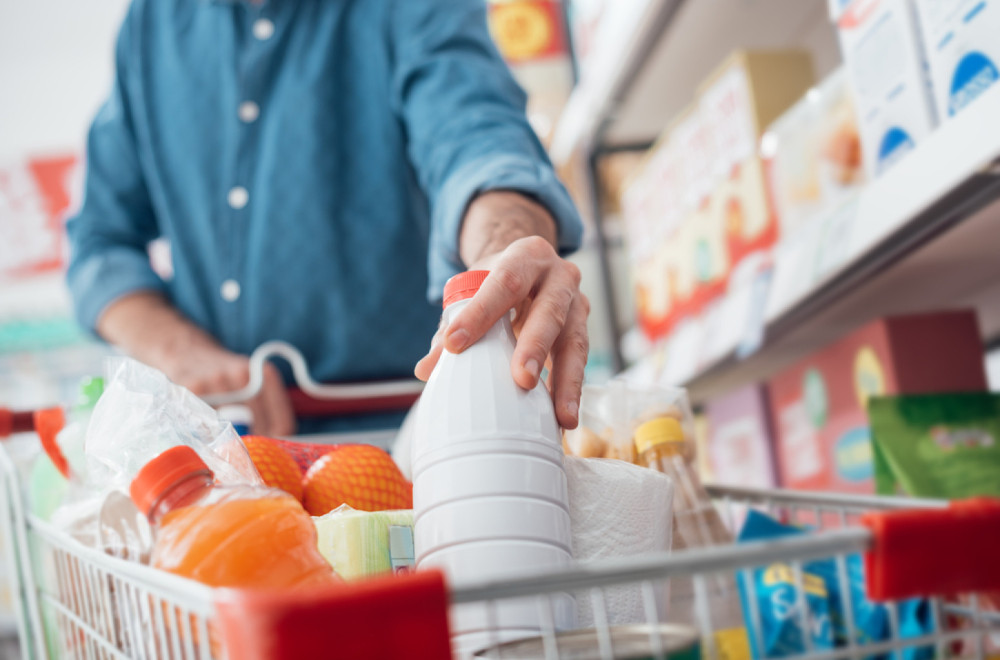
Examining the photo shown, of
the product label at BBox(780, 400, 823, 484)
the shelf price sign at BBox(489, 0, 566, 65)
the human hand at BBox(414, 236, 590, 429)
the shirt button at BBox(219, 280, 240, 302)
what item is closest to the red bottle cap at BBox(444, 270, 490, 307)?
the human hand at BBox(414, 236, 590, 429)

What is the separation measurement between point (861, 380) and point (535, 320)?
2.87 feet

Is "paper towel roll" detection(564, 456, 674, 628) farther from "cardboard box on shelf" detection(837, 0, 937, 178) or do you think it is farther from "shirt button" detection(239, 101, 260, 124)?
"shirt button" detection(239, 101, 260, 124)

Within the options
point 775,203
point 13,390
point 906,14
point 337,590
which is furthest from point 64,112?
point 337,590

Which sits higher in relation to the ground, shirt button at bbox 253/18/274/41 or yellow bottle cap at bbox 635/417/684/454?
shirt button at bbox 253/18/274/41

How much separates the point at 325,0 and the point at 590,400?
100 centimetres

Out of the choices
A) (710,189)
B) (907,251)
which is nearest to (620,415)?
(907,251)

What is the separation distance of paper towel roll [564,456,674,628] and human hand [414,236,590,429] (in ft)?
0.16

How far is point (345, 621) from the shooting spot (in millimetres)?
384

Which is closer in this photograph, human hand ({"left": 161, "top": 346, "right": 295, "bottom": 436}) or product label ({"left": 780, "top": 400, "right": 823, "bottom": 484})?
human hand ({"left": 161, "top": 346, "right": 295, "bottom": 436})

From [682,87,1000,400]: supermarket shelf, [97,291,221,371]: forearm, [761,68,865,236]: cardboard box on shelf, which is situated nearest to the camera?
[682,87,1000,400]: supermarket shelf

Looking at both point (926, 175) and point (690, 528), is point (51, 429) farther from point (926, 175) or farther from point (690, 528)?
point (926, 175)

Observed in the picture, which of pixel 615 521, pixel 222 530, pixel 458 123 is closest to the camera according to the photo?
pixel 222 530

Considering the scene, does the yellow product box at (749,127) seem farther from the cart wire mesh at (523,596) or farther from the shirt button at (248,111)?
the shirt button at (248,111)

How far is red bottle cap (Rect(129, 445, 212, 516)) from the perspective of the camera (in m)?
0.58
